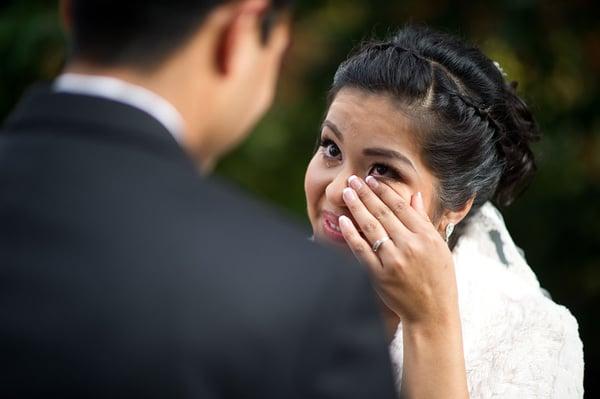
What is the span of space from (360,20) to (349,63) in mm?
4000

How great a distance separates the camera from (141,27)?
1453 mm

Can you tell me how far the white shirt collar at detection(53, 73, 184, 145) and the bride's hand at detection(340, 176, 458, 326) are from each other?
1.43 m

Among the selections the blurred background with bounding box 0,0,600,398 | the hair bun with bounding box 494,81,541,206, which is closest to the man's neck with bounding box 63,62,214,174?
the hair bun with bounding box 494,81,541,206

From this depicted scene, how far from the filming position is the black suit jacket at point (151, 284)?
1309 millimetres

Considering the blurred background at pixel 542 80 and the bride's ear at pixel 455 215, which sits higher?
the blurred background at pixel 542 80

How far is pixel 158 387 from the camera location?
4.30 ft

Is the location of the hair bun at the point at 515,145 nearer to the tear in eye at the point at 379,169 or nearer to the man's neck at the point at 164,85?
the tear in eye at the point at 379,169

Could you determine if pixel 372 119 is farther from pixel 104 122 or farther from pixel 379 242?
pixel 104 122

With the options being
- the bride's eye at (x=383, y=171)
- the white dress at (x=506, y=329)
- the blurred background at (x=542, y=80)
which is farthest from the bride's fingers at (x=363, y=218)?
the blurred background at (x=542, y=80)

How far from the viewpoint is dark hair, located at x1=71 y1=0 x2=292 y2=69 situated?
57.1 inches

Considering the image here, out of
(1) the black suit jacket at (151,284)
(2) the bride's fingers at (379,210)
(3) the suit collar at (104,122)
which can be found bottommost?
(1) the black suit jacket at (151,284)

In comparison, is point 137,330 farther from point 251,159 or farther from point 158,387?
point 251,159

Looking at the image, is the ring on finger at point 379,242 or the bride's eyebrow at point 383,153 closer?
the ring on finger at point 379,242

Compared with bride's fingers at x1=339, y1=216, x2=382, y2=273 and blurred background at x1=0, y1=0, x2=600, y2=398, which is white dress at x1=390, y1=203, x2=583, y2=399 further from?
blurred background at x1=0, y1=0, x2=600, y2=398
